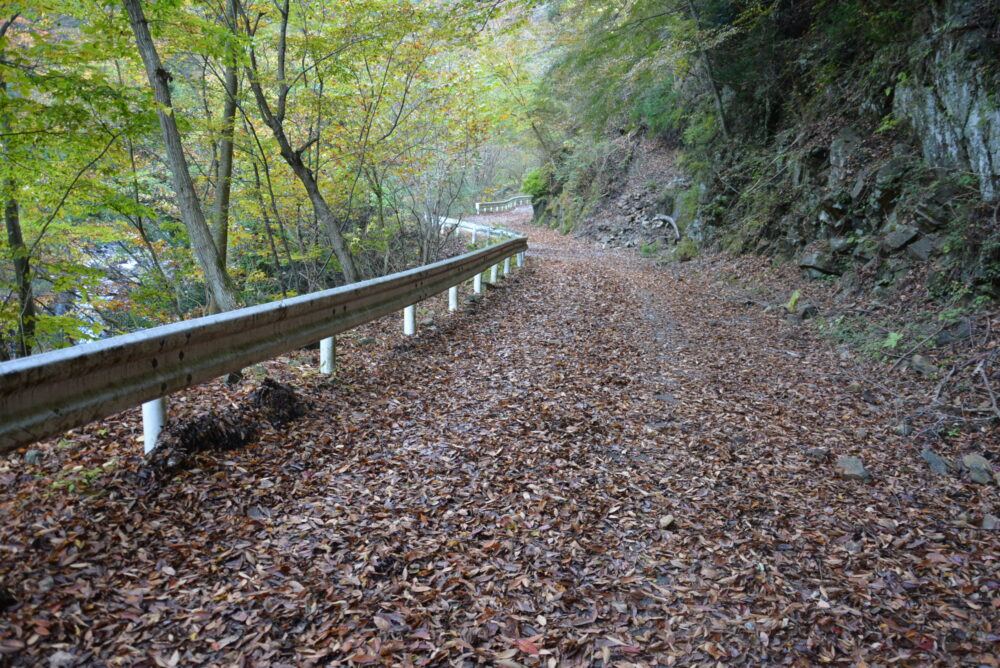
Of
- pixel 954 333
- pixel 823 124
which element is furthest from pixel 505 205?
pixel 954 333

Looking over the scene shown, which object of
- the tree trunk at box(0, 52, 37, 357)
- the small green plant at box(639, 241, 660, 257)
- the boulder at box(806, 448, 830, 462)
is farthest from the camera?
the small green plant at box(639, 241, 660, 257)

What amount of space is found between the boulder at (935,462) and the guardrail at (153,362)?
17.0 ft

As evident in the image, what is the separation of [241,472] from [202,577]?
0.93 m

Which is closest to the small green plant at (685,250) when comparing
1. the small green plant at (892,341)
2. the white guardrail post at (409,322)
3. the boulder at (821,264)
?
the boulder at (821,264)

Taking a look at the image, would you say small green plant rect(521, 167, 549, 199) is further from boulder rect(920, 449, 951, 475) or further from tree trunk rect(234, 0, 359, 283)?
boulder rect(920, 449, 951, 475)

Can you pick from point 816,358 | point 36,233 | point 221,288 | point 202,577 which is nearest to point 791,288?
point 816,358

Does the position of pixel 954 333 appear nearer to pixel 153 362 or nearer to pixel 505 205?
pixel 153 362

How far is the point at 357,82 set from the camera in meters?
9.72

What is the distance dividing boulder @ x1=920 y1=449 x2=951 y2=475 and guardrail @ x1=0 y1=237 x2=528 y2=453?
5189 mm

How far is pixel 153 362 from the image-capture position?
306 centimetres

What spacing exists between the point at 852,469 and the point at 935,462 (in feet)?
2.83

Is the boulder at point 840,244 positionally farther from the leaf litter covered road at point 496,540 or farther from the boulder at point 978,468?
the boulder at point 978,468

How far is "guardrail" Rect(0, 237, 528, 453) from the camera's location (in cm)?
237

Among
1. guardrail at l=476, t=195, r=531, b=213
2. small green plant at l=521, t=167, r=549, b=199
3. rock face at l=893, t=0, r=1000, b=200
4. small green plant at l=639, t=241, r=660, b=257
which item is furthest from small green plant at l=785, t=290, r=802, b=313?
guardrail at l=476, t=195, r=531, b=213
